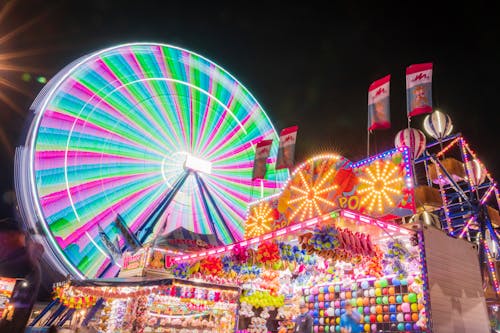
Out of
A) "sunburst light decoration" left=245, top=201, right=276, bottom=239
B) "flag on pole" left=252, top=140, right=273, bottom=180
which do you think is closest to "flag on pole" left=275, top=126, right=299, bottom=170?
"flag on pole" left=252, top=140, right=273, bottom=180

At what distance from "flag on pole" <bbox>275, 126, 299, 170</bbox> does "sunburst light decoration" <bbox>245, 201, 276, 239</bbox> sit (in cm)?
191

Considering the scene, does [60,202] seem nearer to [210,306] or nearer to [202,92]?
[210,306]

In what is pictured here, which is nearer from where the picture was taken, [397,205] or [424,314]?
[424,314]

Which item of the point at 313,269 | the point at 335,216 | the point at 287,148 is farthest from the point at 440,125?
the point at 335,216

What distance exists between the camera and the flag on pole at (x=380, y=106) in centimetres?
886

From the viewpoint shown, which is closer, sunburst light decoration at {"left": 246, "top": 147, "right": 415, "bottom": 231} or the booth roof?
sunburst light decoration at {"left": 246, "top": 147, "right": 415, "bottom": 231}

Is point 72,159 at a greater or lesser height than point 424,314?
greater

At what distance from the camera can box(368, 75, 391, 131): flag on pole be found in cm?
886

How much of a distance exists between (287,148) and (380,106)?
9.65 ft

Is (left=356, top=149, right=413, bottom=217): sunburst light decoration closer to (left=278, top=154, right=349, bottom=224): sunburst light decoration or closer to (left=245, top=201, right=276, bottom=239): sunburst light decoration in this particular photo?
(left=278, top=154, right=349, bottom=224): sunburst light decoration

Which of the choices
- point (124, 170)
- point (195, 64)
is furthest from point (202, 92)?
point (124, 170)

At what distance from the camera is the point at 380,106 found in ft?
29.5

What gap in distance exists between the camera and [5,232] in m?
13.9

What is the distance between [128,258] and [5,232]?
18.8 ft
